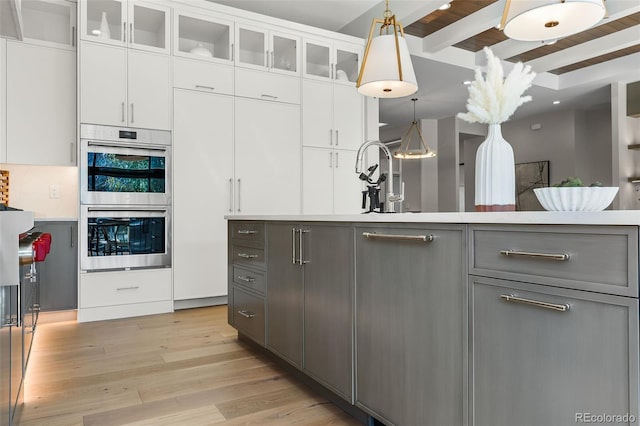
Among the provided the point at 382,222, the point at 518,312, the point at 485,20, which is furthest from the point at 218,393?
the point at 485,20

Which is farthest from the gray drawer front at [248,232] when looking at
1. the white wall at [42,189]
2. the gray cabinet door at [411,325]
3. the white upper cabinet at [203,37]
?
the white upper cabinet at [203,37]

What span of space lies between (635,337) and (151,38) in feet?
13.3

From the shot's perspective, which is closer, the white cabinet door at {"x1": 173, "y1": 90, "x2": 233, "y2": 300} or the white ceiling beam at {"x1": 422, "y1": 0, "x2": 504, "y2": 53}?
the white cabinet door at {"x1": 173, "y1": 90, "x2": 233, "y2": 300}


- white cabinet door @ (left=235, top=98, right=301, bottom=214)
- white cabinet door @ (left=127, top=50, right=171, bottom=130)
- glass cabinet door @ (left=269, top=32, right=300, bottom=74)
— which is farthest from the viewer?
glass cabinet door @ (left=269, top=32, right=300, bottom=74)

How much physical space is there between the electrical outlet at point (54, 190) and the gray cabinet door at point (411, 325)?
10.8ft

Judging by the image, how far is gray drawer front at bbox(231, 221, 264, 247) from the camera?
8.17 feet

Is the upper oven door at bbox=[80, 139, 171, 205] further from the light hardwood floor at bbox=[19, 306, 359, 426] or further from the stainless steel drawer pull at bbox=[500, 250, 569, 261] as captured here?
the stainless steel drawer pull at bbox=[500, 250, 569, 261]

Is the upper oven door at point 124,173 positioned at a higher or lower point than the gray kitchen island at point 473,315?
higher

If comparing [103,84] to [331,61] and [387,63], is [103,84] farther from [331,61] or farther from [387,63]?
[387,63]

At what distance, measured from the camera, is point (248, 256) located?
2641 millimetres

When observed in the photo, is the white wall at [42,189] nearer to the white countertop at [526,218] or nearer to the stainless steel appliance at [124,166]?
the stainless steel appliance at [124,166]

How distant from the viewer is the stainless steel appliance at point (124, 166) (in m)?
3.50

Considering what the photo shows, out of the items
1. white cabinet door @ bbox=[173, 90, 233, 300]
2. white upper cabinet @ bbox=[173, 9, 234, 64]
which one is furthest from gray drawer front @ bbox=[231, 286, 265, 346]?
white upper cabinet @ bbox=[173, 9, 234, 64]

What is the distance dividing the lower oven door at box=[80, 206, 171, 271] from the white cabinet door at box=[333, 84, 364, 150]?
2.01 meters
